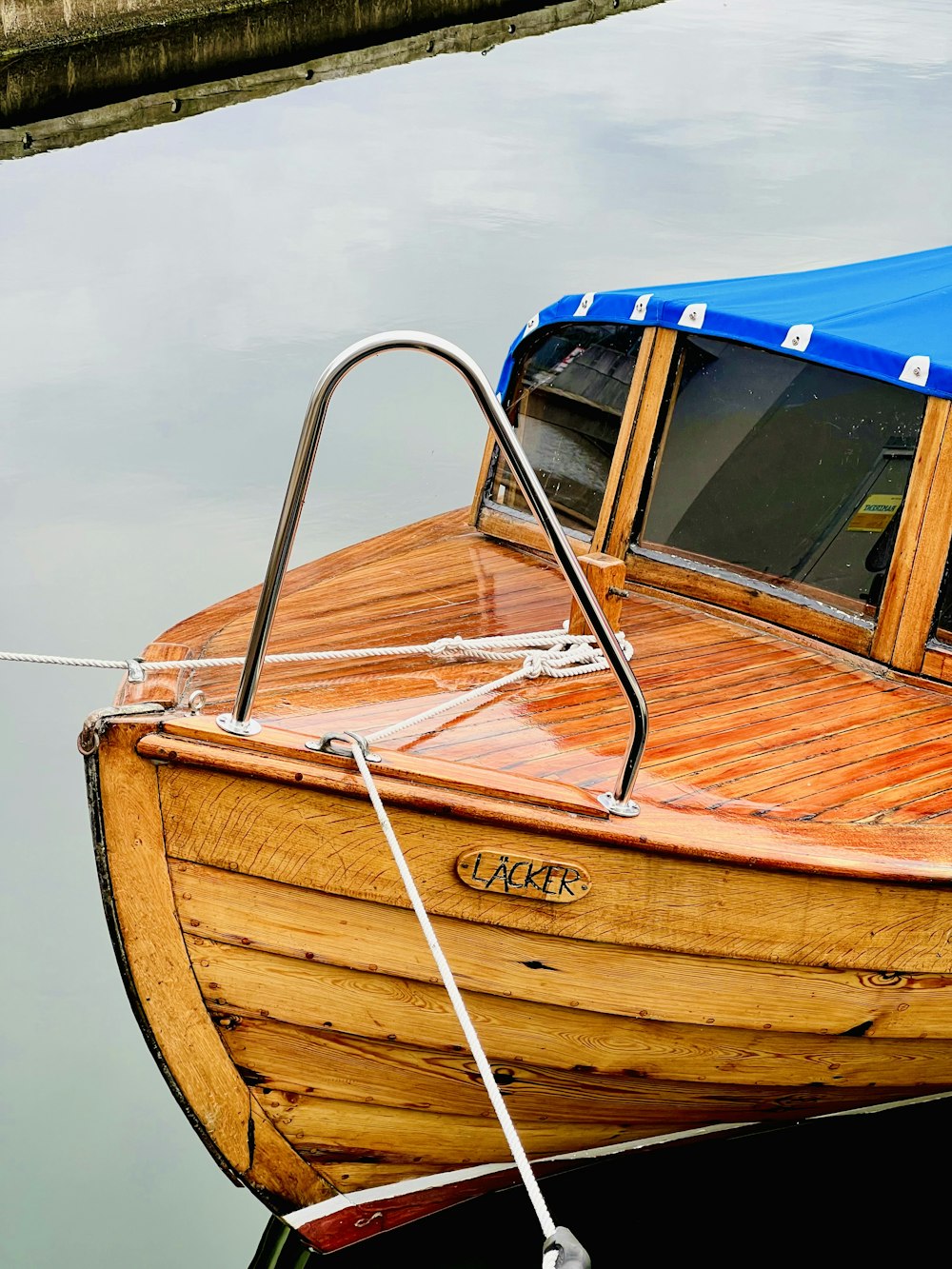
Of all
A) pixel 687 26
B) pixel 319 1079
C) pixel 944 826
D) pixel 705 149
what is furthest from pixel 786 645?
pixel 687 26

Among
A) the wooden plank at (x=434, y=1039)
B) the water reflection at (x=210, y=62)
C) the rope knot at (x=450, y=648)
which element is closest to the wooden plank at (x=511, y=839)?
the wooden plank at (x=434, y=1039)

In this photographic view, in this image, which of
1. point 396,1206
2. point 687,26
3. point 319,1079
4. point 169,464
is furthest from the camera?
point 687,26

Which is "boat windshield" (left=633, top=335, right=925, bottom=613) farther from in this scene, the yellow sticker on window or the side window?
the side window

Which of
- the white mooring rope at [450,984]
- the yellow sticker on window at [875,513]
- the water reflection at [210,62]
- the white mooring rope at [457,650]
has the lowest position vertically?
the white mooring rope at [450,984]

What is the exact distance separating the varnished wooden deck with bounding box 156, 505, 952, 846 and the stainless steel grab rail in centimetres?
24

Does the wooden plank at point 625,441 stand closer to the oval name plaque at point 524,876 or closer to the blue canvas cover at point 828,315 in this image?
the blue canvas cover at point 828,315

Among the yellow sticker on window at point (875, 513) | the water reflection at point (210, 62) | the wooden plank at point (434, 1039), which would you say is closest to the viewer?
the wooden plank at point (434, 1039)

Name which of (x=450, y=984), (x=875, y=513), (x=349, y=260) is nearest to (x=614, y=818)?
(x=450, y=984)

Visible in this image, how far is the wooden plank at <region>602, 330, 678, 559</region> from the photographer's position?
4492 millimetres

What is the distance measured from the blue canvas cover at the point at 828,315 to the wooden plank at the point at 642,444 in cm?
9

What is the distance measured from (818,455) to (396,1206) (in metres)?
2.62

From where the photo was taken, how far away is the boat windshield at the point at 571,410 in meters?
4.68

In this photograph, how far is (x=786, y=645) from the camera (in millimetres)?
4219

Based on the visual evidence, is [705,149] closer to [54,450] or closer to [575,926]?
[54,450]
